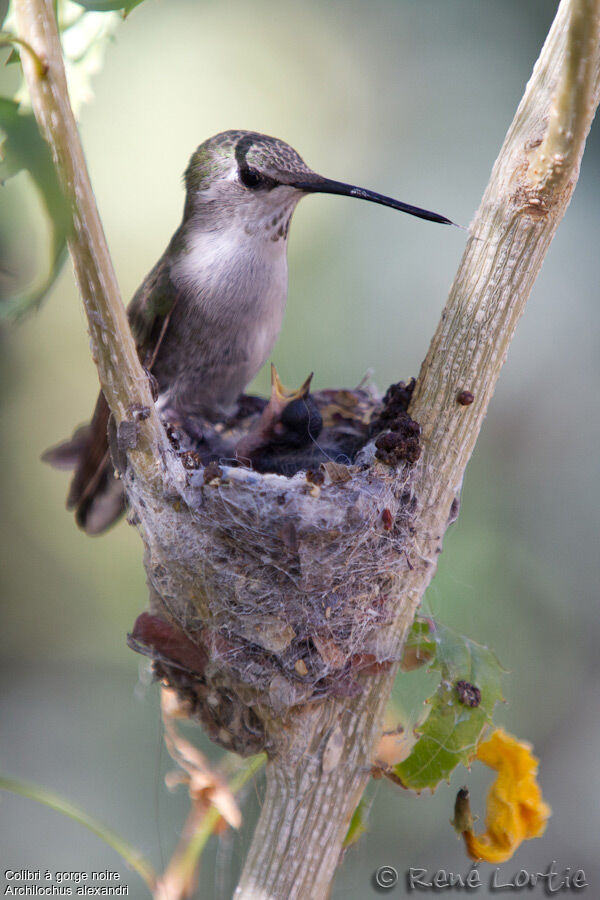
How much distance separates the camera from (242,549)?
5.93 ft

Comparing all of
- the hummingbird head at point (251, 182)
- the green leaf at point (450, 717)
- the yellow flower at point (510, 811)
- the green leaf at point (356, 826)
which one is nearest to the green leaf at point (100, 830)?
the green leaf at point (356, 826)

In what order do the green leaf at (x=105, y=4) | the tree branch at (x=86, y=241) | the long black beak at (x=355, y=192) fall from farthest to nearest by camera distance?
the long black beak at (x=355, y=192) → the green leaf at (x=105, y=4) → the tree branch at (x=86, y=241)

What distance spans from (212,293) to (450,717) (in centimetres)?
145

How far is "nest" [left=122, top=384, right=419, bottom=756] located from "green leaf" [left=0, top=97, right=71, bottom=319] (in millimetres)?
798

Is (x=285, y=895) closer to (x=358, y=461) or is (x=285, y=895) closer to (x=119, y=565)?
(x=358, y=461)

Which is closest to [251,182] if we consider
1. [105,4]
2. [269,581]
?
[105,4]

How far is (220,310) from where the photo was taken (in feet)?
8.01

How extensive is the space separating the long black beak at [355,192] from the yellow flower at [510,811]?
111 centimetres

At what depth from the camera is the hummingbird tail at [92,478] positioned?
7.50ft

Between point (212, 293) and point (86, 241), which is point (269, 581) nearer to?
point (86, 241)

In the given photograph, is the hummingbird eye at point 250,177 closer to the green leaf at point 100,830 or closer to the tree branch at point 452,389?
the tree branch at point 452,389

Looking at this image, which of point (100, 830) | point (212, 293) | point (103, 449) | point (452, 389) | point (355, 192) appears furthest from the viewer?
point (212, 293)

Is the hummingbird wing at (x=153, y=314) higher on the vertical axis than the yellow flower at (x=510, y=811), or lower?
higher

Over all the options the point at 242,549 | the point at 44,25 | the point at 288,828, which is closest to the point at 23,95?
the point at 44,25
